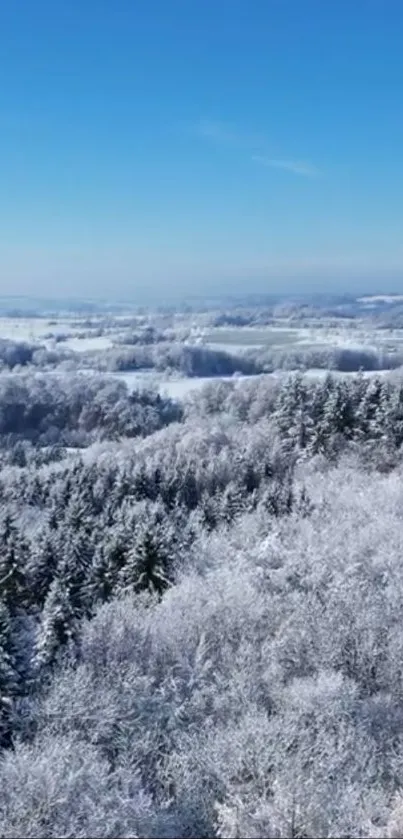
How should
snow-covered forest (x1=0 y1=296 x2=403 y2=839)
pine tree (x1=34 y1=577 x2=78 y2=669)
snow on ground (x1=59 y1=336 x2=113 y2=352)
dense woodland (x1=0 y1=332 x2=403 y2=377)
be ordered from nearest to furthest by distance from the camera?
snow-covered forest (x1=0 y1=296 x2=403 y2=839) < pine tree (x1=34 y1=577 x2=78 y2=669) < dense woodland (x1=0 y1=332 x2=403 y2=377) < snow on ground (x1=59 y1=336 x2=113 y2=352)

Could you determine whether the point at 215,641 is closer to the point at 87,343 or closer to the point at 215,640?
the point at 215,640

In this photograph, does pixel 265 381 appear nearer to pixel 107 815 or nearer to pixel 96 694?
pixel 96 694

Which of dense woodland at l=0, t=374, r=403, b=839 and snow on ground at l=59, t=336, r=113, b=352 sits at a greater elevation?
snow on ground at l=59, t=336, r=113, b=352

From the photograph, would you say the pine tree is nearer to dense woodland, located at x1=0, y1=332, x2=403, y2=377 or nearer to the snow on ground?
dense woodland, located at x1=0, y1=332, x2=403, y2=377

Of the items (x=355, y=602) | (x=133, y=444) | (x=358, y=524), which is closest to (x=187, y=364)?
(x=133, y=444)

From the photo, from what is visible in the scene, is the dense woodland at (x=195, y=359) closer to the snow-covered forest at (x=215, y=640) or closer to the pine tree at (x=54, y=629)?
the snow-covered forest at (x=215, y=640)

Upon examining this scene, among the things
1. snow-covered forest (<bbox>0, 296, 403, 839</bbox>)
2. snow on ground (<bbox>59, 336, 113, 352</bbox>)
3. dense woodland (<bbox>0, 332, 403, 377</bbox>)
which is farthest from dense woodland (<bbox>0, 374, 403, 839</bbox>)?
snow on ground (<bbox>59, 336, 113, 352</bbox>)
